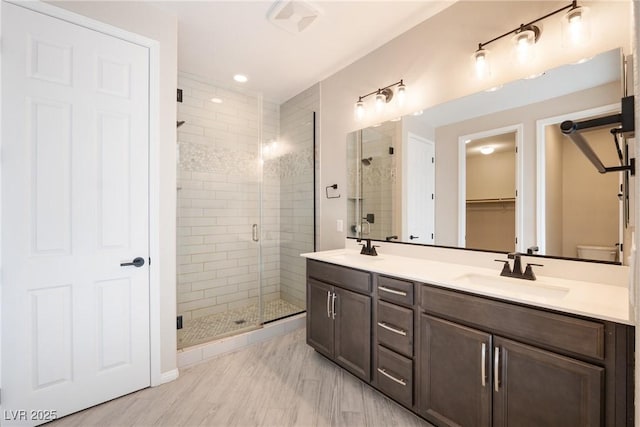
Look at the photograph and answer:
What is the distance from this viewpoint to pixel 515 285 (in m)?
1.59

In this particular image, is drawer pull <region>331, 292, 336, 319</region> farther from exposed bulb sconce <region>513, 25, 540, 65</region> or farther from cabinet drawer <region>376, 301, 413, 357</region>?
exposed bulb sconce <region>513, 25, 540, 65</region>

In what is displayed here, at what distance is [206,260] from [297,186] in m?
1.38

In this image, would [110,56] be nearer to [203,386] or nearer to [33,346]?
[33,346]

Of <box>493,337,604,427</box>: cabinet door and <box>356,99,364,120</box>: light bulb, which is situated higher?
<box>356,99,364,120</box>: light bulb

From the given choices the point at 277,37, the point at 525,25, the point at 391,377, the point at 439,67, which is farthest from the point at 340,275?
the point at 277,37

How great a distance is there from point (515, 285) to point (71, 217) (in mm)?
2700

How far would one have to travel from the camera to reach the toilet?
1416 mm

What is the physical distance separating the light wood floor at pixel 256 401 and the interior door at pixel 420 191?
1.22m

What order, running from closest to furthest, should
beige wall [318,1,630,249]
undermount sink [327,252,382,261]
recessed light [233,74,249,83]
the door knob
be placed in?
beige wall [318,1,630,249] → the door knob → undermount sink [327,252,382,261] → recessed light [233,74,249,83]

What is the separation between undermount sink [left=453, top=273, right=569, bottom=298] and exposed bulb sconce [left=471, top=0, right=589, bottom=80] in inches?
51.3

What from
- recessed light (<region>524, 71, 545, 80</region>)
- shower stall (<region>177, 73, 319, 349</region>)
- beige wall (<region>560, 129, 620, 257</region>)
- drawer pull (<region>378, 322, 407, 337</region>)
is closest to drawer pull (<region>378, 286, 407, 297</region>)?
drawer pull (<region>378, 322, 407, 337</region>)

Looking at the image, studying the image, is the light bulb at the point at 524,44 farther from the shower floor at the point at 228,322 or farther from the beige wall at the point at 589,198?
the shower floor at the point at 228,322

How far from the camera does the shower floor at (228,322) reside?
2.63 m

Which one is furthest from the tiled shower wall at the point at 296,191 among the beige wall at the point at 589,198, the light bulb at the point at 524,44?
the beige wall at the point at 589,198
